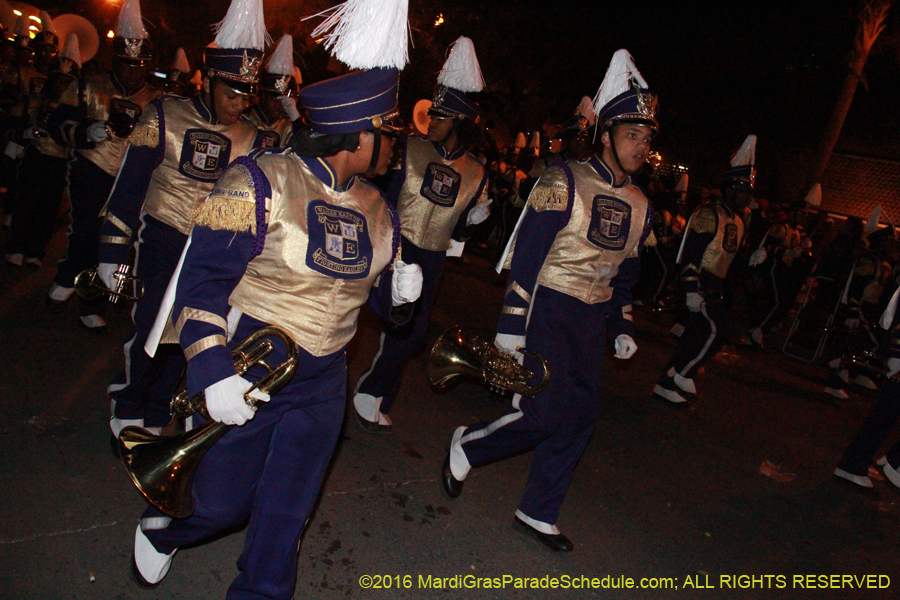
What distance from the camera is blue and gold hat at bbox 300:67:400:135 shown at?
97.0 inches

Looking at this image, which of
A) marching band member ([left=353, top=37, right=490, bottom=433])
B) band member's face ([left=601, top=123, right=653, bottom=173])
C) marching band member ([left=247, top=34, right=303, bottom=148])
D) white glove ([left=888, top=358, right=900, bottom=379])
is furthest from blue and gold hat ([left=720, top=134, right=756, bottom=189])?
marching band member ([left=247, top=34, right=303, bottom=148])

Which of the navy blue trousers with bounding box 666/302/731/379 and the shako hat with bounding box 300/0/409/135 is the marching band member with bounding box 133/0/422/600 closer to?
the shako hat with bounding box 300/0/409/135

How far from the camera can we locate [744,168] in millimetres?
7090

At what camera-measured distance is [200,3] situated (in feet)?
58.4

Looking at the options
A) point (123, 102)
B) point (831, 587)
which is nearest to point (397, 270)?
point (123, 102)

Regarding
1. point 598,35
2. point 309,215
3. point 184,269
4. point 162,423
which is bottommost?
point 162,423

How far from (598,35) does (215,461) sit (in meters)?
20.5

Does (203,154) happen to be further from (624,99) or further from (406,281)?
(624,99)

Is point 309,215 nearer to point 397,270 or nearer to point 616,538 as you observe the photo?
point 397,270

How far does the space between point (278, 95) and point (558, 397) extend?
13.7ft

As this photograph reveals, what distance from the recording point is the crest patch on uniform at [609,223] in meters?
3.73

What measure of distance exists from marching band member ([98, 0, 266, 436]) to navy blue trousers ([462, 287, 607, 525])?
6.90ft

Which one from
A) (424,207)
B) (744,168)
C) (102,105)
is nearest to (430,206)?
(424,207)

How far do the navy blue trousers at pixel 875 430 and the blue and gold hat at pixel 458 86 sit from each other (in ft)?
13.8
